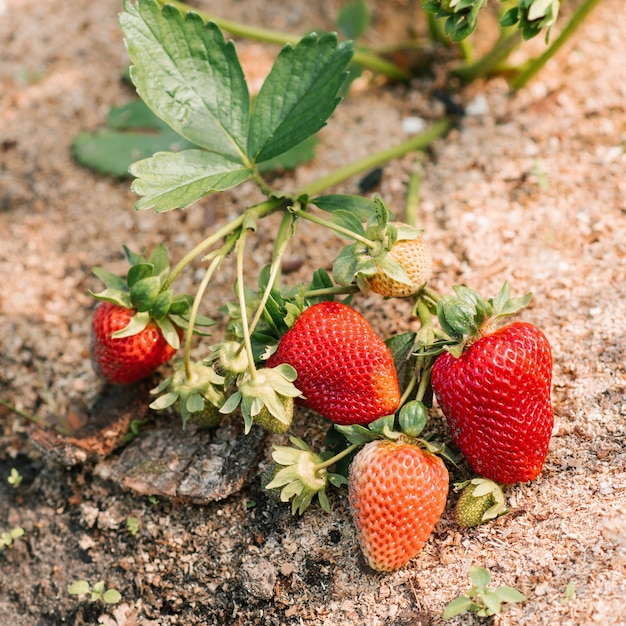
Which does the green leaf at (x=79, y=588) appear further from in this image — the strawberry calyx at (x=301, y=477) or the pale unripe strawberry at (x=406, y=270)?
the pale unripe strawberry at (x=406, y=270)

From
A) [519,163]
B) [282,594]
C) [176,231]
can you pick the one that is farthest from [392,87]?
[282,594]

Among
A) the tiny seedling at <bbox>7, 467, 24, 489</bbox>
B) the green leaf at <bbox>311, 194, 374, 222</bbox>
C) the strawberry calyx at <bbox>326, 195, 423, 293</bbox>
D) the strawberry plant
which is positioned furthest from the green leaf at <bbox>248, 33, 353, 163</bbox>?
the tiny seedling at <bbox>7, 467, 24, 489</bbox>

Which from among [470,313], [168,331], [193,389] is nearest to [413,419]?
[470,313]

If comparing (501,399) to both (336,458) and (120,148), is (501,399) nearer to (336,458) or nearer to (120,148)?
(336,458)

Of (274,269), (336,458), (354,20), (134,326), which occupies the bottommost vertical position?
(336,458)

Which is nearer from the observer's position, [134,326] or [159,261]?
[134,326]

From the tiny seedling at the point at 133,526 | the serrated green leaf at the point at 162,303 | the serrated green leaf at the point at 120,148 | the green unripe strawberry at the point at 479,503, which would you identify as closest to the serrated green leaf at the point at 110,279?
the serrated green leaf at the point at 162,303
